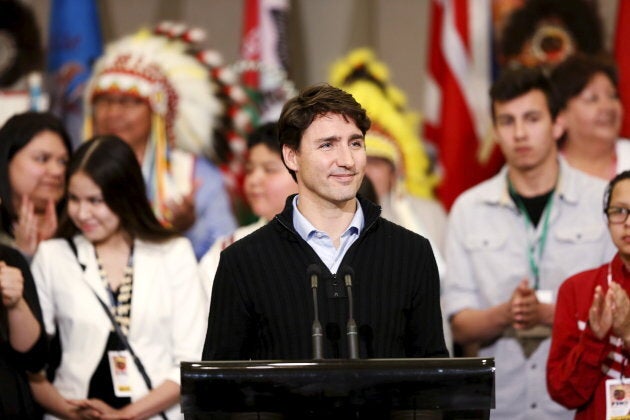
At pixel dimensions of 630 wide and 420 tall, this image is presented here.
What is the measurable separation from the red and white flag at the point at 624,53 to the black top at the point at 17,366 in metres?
2.96

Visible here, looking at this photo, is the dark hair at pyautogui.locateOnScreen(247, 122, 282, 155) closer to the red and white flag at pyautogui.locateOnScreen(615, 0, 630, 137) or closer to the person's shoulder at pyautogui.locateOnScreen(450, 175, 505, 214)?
the person's shoulder at pyautogui.locateOnScreen(450, 175, 505, 214)

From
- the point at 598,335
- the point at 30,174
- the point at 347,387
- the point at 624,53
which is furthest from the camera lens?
the point at 624,53

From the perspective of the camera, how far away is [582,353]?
336 centimetres

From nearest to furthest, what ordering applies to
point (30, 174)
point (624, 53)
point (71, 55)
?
point (30, 174), point (624, 53), point (71, 55)

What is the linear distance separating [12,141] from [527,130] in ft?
6.38

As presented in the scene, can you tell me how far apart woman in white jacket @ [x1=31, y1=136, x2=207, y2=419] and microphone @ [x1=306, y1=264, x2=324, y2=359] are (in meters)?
1.24

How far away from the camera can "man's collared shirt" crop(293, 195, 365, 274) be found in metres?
2.81

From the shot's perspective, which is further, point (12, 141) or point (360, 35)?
point (360, 35)

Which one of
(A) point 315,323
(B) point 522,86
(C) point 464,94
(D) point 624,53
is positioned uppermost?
(D) point 624,53

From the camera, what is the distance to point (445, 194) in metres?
5.83

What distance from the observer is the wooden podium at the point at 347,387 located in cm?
233

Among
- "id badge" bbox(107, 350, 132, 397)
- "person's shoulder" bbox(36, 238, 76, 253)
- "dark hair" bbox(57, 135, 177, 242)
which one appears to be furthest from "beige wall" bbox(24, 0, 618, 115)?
"id badge" bbox(107, 350, 132, 397)

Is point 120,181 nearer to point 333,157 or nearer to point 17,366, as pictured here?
point 17,366

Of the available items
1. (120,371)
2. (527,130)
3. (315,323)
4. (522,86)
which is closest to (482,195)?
(527,130)
